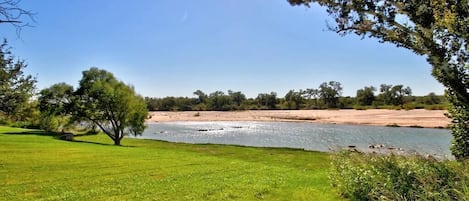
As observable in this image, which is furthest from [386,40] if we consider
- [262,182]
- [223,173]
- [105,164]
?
[105,164]

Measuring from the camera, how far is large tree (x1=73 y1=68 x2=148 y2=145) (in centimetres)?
4206

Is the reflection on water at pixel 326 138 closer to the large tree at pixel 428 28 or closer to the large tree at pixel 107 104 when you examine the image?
the large tree at pixel 107 104

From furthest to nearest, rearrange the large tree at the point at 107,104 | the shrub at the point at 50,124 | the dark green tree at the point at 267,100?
the dark green tree at the point at 267,100, the shrub at the point at 50,124, the large tree at the point at 107,104

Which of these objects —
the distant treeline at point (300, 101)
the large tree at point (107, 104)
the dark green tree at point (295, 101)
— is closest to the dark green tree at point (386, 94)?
the distant treeline at point (300, 101)

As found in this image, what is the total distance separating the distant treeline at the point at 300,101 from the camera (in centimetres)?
13785

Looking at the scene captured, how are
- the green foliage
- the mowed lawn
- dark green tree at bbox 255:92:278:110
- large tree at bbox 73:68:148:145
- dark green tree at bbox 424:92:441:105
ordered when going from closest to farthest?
1. the green foliage
2. the mowed lawn
3. large tree at bbox 73:68:148:145
4. dark green tree at bbox 424:92:441:105
5. dark green tree at bbox 255:92:278:110

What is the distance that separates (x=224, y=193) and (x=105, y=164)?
9978mm

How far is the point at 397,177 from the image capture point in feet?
28.3

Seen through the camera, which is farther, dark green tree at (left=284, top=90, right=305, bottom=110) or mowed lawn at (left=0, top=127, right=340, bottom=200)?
dark green tree at (left=284, top=90, right=305, bottom=110)

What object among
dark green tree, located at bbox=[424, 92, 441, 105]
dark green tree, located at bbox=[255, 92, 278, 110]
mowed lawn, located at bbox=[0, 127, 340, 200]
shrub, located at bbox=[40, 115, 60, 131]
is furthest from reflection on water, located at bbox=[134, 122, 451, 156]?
dark green tree, located at bbox=[255, 92, 278, 110]

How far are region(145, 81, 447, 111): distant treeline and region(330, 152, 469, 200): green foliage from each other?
12022 centimetres

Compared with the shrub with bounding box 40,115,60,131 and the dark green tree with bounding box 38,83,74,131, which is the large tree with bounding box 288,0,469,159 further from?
the shrub with bounding box 40,115,60,131

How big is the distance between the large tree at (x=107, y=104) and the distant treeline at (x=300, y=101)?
104m

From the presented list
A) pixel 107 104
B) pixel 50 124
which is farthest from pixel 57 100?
pixel 50 124
